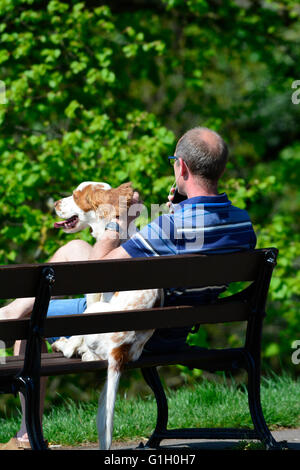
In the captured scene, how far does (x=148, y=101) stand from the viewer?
1580 cm

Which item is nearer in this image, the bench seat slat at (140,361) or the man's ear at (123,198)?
the bench seat slat at (140,361)

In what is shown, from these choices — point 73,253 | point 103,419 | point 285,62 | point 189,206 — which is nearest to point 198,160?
point 189,206

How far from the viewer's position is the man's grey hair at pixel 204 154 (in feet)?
11.5

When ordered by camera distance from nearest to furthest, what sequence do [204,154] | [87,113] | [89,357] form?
[89,357] → [204,154] → [87,113]

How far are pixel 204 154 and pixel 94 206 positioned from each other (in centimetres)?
66

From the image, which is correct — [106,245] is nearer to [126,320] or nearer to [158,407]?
[126,320]

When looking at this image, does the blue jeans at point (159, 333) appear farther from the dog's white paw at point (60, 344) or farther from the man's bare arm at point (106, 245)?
the man's bare arm at point (106, 245)

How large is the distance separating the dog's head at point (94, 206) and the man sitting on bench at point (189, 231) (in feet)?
0.27

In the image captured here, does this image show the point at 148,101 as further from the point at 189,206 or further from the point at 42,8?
the point at 189,206

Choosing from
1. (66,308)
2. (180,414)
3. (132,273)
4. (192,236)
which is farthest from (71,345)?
(180,414)

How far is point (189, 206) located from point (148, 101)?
12604mm

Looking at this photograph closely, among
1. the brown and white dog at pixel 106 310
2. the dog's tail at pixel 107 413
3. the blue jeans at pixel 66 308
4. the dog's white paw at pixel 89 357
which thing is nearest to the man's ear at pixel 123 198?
the brown and white dog at pixel 106 310

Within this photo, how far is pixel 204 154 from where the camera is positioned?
3492 millimetres

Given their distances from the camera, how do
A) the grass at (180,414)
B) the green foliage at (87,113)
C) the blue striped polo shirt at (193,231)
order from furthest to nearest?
the green foliage at (87,113)
the grass at (180,414)
the blue striped polo shirt at (193,231)
